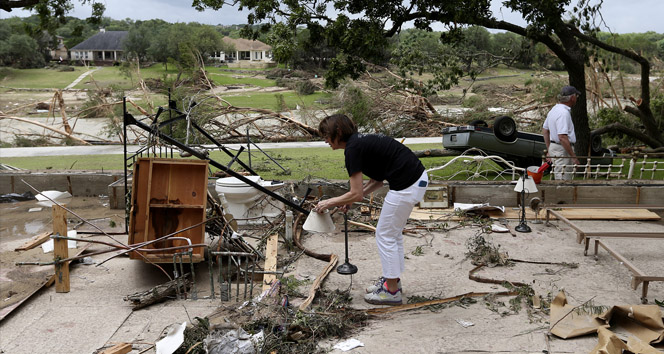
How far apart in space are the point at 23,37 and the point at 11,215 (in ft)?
133

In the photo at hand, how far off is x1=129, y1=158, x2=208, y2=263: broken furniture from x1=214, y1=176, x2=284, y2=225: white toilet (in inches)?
61.7

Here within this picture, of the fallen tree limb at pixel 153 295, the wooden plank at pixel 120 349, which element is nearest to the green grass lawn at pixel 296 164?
the fallen tree limb at pixel 153 295

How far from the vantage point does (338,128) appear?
4.96 meters

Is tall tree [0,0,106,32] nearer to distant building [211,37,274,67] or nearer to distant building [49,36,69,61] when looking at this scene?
distant building [211,37,274,67]

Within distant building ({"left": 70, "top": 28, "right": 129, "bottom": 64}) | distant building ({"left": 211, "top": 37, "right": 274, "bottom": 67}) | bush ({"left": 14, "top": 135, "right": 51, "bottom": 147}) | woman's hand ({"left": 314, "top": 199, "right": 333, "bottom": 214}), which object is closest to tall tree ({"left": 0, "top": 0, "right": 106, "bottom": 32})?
bush ({"left": 14, "top": 135, "right": 51, "bottom": 147})

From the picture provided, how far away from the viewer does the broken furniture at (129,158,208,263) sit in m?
6.28

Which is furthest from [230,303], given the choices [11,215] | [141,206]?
[11,215]

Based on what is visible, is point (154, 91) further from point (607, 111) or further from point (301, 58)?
point (607, 111)

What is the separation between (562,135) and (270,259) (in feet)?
17.0

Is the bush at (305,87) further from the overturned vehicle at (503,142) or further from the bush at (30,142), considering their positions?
the overturned vehicle at (503,142)

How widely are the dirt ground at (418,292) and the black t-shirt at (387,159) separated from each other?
1.22 m

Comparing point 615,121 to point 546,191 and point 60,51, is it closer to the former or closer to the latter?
point 546,191

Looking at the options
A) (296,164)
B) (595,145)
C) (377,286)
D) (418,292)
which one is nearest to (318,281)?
(377,286)

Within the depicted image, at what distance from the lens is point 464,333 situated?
4.61 m
